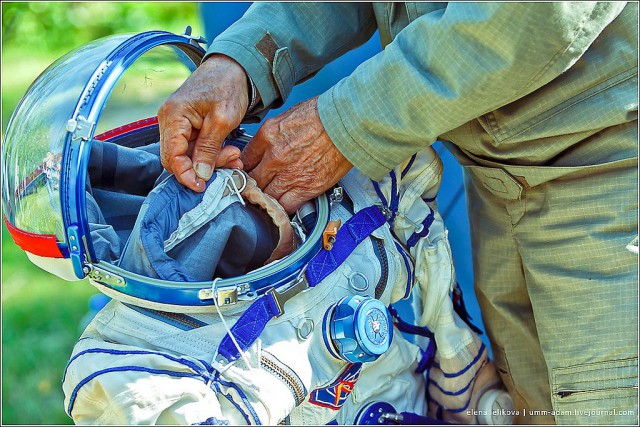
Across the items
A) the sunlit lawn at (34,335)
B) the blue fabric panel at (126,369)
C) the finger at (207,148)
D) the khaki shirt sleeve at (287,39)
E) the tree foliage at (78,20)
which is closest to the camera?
the blue fabric panel at (126,369)

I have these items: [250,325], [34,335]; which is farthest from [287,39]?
[34,335]

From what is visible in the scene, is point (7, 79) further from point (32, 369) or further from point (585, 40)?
point (585, 40)

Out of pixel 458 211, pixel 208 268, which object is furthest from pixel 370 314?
pixel 458 211

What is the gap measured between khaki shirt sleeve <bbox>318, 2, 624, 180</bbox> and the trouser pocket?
0.45 meters

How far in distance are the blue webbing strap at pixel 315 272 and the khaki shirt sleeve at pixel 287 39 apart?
284mm

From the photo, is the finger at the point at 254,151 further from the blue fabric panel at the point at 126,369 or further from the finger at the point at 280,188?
the blue fabric panel at the point at 126,369

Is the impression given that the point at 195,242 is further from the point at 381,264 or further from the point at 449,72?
the point at 449,72

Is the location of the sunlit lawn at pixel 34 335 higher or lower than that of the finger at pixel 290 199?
lower

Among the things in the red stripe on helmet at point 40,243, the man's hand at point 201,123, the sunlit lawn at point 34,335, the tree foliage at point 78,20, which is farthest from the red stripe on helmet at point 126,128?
the tree foliage at point 78,20

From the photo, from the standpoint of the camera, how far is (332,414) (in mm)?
1177

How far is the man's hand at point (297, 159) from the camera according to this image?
1226mm

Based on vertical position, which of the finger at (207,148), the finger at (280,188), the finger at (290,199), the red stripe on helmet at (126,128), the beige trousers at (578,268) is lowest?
the beige trousers at (578,268)

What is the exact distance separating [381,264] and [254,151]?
284 millimetres

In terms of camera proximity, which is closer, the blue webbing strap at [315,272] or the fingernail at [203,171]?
the blue webbing strap at [315,272]
